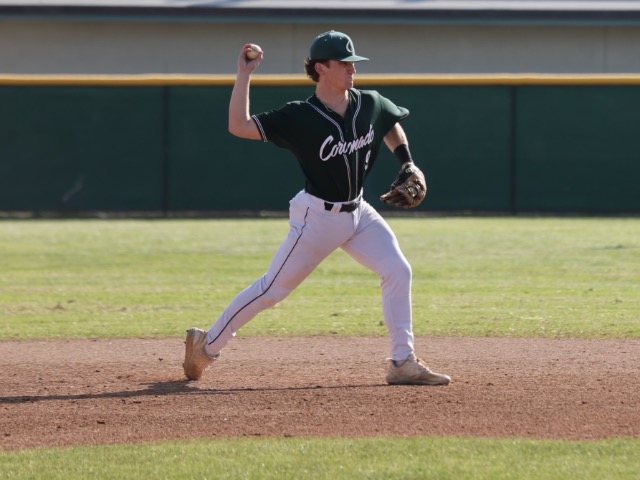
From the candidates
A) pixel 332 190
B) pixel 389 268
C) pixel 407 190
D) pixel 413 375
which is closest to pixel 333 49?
pixel 332 190

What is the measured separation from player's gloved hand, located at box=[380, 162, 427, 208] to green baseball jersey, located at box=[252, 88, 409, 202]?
0.22 m

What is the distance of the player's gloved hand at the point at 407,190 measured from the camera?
6.37m

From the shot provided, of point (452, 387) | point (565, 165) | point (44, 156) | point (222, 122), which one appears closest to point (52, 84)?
point (44, 156)

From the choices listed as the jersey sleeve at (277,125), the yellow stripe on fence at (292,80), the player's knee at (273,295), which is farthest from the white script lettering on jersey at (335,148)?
the yellow stripe on fence at (292,80)

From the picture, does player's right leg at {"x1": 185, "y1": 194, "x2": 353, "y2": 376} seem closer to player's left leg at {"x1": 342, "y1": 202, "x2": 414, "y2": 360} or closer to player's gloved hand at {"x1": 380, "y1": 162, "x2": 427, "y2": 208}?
player's left leg at {"x1": 342, "y1": 202, "x2": 414, "y2": 360}

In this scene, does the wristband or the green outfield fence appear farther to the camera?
the green outfield fence

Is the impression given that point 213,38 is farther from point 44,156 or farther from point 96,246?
point 96,246

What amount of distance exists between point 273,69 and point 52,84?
186 inches

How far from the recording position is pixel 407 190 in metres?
6.38

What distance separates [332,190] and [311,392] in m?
1.04

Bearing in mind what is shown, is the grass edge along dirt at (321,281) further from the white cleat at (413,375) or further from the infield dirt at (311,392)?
the white cleat at (413,375)

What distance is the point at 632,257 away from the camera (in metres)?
13.1

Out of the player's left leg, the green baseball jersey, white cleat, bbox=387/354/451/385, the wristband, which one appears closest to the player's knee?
the player's left leg

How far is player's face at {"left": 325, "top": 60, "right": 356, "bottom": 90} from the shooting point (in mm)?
6094
